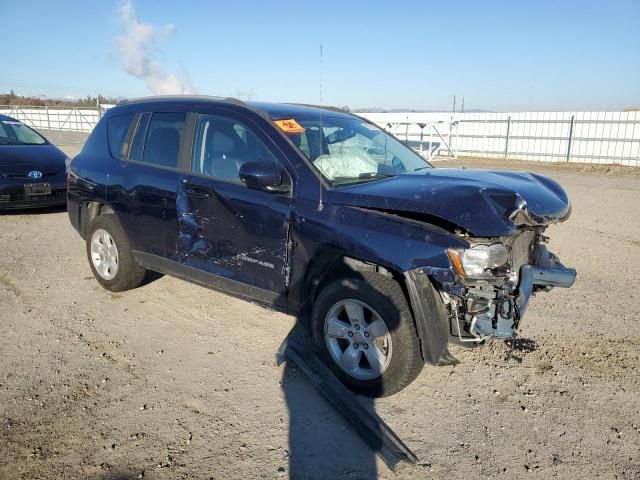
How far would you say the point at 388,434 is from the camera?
9.86ft

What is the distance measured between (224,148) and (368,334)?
192 centimetres

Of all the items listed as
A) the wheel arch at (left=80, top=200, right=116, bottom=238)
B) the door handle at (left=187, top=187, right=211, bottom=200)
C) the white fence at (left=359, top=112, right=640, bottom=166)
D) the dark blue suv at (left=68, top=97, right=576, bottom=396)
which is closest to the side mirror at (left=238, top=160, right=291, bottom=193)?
the dark blue suv at (left=68, top=97, right=576, bottom=396)

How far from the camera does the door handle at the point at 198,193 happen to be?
4108 mm

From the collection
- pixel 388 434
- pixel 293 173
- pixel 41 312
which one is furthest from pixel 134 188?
pixel 388 434

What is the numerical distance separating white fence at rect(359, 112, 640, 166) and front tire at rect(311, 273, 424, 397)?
660 inches

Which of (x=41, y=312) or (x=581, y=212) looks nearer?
(x=41, y=312)

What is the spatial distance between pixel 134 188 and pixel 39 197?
16.2ft

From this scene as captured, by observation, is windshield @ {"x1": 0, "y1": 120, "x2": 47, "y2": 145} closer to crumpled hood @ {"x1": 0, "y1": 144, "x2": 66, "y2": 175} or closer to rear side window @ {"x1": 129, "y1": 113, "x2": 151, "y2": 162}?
crumpled hood @ {"x1": 0, "y1": 144, "x2": 66, "y2": 175}

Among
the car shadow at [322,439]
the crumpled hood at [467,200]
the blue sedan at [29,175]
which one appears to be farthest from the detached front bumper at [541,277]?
the blue sedan at [29,175]

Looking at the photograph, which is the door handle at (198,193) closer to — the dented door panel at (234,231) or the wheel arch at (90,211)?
the dented door panel at (234,231)

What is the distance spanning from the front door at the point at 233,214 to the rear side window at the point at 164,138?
0.26m

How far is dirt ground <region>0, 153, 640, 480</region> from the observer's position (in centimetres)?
279

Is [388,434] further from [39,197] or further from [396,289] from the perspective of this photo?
[39,197]

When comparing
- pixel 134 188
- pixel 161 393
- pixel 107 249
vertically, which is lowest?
pixel 161 393
